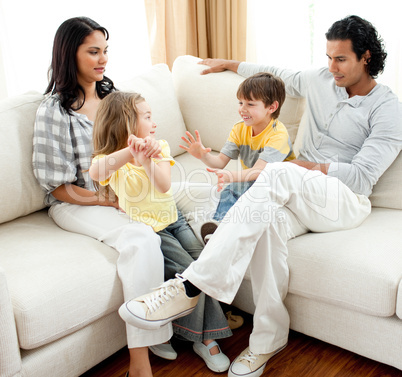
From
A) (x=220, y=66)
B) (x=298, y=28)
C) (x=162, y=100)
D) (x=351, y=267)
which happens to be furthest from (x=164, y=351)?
(x=298, y=28)

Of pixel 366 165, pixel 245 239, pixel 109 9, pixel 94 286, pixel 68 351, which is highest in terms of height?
pixel 109 9

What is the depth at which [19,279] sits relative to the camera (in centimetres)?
152

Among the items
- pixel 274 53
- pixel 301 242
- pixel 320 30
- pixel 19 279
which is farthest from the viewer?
pixel 274 53

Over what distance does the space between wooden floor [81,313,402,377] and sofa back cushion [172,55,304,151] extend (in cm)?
89

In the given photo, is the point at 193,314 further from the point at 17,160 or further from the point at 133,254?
the point at 17,160

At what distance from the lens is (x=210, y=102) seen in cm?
240

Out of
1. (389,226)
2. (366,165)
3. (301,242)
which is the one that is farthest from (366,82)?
(301,242)

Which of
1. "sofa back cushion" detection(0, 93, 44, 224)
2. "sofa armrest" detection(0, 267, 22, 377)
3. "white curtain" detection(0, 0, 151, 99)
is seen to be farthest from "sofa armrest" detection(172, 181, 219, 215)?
"white curtain" detection(0, 0, 151, 99)

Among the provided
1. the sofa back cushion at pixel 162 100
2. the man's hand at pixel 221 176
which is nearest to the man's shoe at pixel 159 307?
the man's hand at pixel 221 176

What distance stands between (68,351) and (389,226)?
1.15m

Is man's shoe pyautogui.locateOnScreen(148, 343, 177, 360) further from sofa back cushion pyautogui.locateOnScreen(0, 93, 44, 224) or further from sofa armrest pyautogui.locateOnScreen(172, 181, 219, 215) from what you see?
sofa back cushion pyautogui.locateOnScreen(0, 93, 44, 224)

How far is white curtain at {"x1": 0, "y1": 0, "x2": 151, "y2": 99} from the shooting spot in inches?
108

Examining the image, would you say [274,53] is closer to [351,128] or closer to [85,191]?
[351,128]

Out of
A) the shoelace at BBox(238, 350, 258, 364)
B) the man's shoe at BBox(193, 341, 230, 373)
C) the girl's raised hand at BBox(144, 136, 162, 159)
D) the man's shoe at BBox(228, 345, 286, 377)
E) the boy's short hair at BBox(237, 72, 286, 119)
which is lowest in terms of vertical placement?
the man's shoe at BBox(193, 341, 230, 373)
